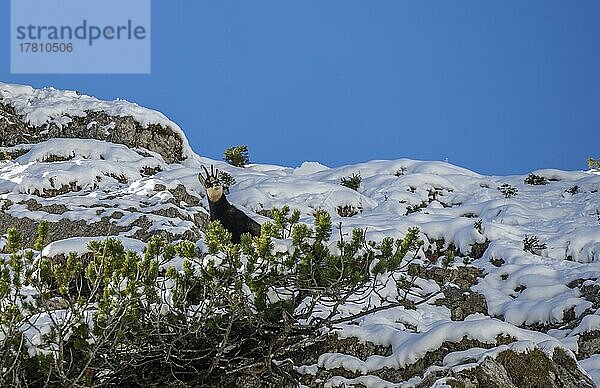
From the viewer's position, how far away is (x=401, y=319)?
615 cm

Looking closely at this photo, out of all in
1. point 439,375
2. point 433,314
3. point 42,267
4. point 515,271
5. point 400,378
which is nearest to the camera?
point 42,267

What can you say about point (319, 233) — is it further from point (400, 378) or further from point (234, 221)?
point (234, 221)

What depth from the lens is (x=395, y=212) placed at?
11.5m

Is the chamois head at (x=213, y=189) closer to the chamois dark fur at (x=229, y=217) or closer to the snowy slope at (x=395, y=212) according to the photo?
the chamois dark fur at (x=229, y=217)

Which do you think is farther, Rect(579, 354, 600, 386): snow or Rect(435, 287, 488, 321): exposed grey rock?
Rect(435, 287, 488, 321): exposed grey rock

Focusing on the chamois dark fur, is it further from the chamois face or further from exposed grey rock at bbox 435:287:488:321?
exposed grey rock at bbox 435:287:488:321

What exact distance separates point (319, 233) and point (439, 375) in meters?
1.26

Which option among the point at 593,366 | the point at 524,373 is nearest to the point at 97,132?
the point at 593,366

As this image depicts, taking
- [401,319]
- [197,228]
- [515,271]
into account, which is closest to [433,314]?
[401,319]

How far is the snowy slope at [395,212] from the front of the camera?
5.36 meters

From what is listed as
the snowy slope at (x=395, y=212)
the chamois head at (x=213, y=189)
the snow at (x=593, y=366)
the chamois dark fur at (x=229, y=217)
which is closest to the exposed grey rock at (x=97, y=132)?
the snowy slope at (x=395, y=212)

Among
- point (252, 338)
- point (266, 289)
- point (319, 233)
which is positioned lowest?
point (252, 338)

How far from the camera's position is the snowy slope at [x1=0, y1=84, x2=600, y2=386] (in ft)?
17.6

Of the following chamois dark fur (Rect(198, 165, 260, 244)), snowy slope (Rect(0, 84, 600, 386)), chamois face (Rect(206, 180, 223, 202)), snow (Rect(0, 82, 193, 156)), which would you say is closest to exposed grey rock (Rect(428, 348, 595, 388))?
snowy slope (Rect(0, 84, 600, 386))
